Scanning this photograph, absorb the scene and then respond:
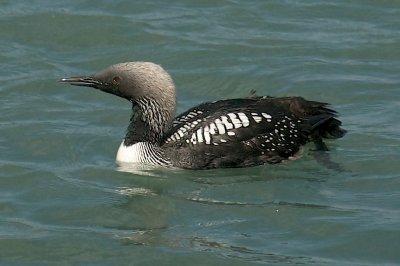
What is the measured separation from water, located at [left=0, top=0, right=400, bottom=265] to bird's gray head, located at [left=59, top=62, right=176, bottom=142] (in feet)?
1.89

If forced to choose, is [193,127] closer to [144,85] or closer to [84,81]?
[144,85]

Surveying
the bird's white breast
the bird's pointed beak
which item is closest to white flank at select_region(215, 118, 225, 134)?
the bird's white breast

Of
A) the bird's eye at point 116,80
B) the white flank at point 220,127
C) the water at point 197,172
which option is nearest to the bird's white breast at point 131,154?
the water at point 197,172

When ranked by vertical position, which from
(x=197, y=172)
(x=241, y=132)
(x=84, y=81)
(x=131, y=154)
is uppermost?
(x=84, y=81)

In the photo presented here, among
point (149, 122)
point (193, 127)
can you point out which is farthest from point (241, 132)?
point (149, 122)

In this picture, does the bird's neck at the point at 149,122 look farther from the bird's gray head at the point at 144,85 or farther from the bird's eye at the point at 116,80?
the bird's eye at the point at 116,80

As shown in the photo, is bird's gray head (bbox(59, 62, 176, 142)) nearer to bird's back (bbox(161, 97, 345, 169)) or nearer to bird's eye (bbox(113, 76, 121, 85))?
bird's eye (bbox(113, 76, 121, 85))

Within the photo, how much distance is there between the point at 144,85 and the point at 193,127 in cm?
57

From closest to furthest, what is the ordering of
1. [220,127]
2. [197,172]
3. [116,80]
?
1. [197,172]
2. [220,127]
3. [116,80]

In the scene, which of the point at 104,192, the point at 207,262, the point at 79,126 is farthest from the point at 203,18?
the point at 207,262

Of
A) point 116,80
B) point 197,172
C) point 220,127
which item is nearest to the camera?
point 197,172

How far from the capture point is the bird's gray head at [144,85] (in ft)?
37.4

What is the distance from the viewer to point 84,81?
37.3 feet

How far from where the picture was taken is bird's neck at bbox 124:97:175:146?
11.5m
